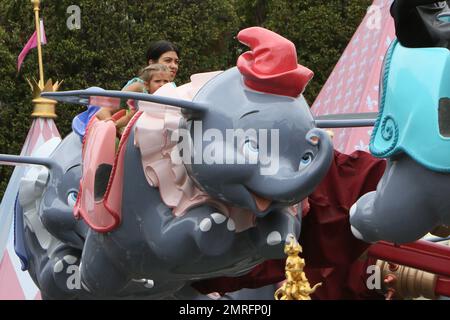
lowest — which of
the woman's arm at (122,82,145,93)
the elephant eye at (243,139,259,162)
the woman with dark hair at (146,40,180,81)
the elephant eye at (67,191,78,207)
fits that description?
the elephant eye at (67,191,78,207)

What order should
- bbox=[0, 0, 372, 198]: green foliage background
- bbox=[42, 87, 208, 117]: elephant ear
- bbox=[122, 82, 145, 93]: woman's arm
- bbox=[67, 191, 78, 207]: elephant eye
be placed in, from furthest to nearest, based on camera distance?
bbox=[0, 0, 372, 198]: green foliage background
bbox=[67, 191, 78, 207]: elephant eye
bbox=[122, 82, 145, 93]: woman's arm
bbox=[42, 87, 208, 117]: elephant ear

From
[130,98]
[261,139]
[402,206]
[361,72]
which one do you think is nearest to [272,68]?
[261,139]

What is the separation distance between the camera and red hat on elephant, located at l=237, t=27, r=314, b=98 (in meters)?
3.71

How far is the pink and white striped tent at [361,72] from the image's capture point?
22.4 feet

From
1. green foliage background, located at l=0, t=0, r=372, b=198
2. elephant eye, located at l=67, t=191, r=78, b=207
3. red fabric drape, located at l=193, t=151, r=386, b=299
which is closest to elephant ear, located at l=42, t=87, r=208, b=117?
red fabric drape, located at l=193, t=151, r=386, b=299

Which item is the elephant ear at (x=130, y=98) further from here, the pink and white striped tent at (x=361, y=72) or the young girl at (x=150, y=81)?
the pink and white striped tent at (x=361, y=72)

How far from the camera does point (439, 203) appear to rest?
2.85 metres

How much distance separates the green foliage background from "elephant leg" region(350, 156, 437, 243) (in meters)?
10.3

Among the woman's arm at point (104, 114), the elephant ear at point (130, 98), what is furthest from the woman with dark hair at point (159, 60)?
the elephant ear at point (130, 98)

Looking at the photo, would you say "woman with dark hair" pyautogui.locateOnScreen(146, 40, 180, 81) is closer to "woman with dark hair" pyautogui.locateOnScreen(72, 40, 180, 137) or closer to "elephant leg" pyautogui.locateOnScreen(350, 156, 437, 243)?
"woman with dark hair" pyautogui.locateOnScreen(72, 40, 180, 137)

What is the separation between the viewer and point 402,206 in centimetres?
288

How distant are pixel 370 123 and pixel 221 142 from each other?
0.61 meters

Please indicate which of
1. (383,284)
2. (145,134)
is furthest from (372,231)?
(383,284)

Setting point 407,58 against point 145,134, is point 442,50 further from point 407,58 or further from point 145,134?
point 145,134
